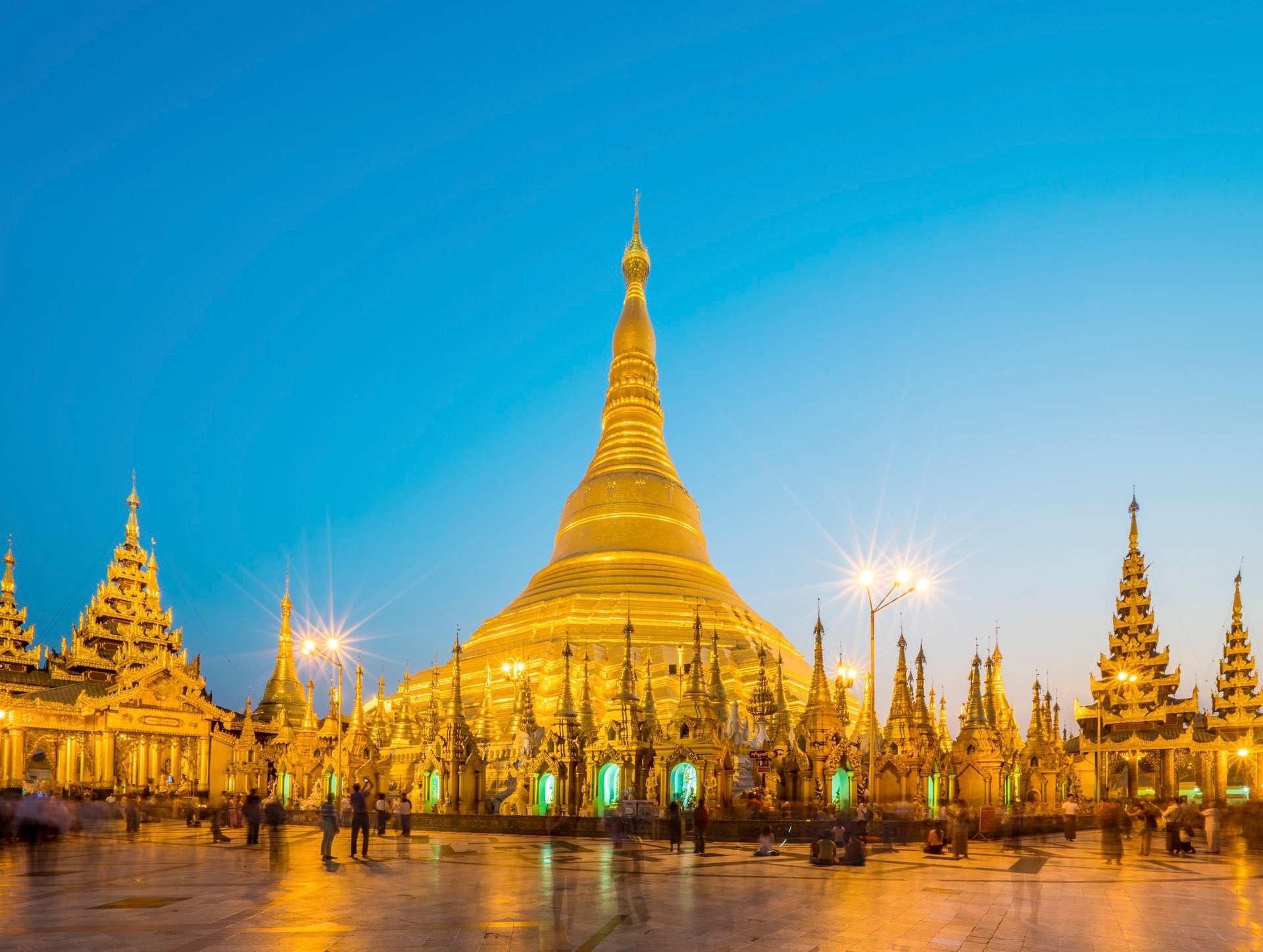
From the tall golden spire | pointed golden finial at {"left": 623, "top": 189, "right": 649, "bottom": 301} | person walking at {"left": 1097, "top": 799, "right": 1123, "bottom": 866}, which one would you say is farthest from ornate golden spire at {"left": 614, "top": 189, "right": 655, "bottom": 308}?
person walking at {"left": 1097, "top": 799, "right": 1123, "bottom": 866}

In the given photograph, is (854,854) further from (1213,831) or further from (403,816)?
(403,816)

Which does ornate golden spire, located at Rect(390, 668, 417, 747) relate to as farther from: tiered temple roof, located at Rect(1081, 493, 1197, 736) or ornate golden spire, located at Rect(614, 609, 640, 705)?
tiered temple roof, located at Rect(1081, 493, 1197, 736)

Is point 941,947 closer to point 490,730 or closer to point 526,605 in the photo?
point 490,730

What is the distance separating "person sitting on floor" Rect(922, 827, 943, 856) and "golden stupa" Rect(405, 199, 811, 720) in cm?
2431

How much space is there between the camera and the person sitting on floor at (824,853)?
21062 mm

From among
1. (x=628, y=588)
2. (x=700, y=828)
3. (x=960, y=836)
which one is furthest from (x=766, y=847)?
(x=628, y=588)

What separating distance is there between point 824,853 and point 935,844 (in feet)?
15.5

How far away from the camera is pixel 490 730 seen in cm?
4869

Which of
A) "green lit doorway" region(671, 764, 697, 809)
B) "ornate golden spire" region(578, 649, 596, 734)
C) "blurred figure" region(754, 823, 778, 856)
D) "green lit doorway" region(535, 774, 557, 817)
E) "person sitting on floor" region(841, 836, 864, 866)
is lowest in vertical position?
"green lit doorway" region(535, 774, 557, 817)

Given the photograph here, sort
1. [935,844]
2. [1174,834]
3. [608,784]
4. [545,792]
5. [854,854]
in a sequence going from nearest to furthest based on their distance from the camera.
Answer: [854,854], [935,844], [1174,834], [608,784], [545,792]

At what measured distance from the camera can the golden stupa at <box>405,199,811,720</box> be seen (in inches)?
2232

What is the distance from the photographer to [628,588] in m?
64.1

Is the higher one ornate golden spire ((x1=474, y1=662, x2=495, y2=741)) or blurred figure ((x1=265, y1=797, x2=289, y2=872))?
blurred figure ((x1=265, y1=797, x2=289, y2=872))

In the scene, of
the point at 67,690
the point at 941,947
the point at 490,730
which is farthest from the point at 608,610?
the point at 941,947
